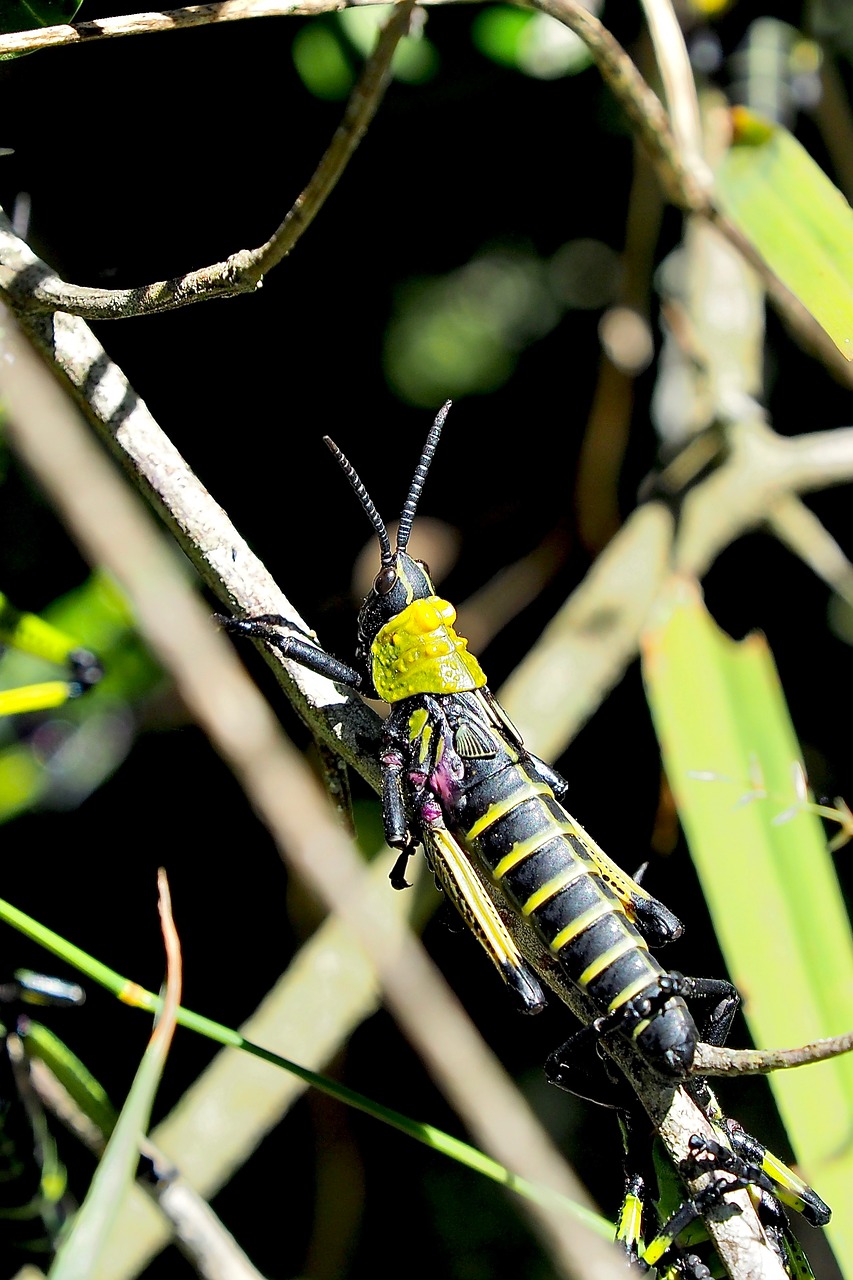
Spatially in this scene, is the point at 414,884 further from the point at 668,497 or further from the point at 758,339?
the point at 758,339

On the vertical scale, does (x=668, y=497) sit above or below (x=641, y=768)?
above

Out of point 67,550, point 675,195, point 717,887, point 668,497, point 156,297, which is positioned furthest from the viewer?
point 668,497

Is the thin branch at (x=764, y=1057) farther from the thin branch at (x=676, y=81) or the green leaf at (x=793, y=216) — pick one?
the thin branch at (x=676, y=81)

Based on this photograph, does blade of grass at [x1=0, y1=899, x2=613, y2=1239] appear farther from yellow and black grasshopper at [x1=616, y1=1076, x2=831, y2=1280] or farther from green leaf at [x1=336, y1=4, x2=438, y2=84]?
green leaf at [x1=336, y1=4, x2=438, y2=84]

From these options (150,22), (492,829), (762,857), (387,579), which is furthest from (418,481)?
(762,857)

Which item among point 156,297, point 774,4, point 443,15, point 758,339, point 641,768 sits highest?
point 774,4

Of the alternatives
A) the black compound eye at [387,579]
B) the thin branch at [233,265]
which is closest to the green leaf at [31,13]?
the thin branch at [233,265]

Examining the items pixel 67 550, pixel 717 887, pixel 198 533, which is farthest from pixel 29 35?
pixel 717 887
